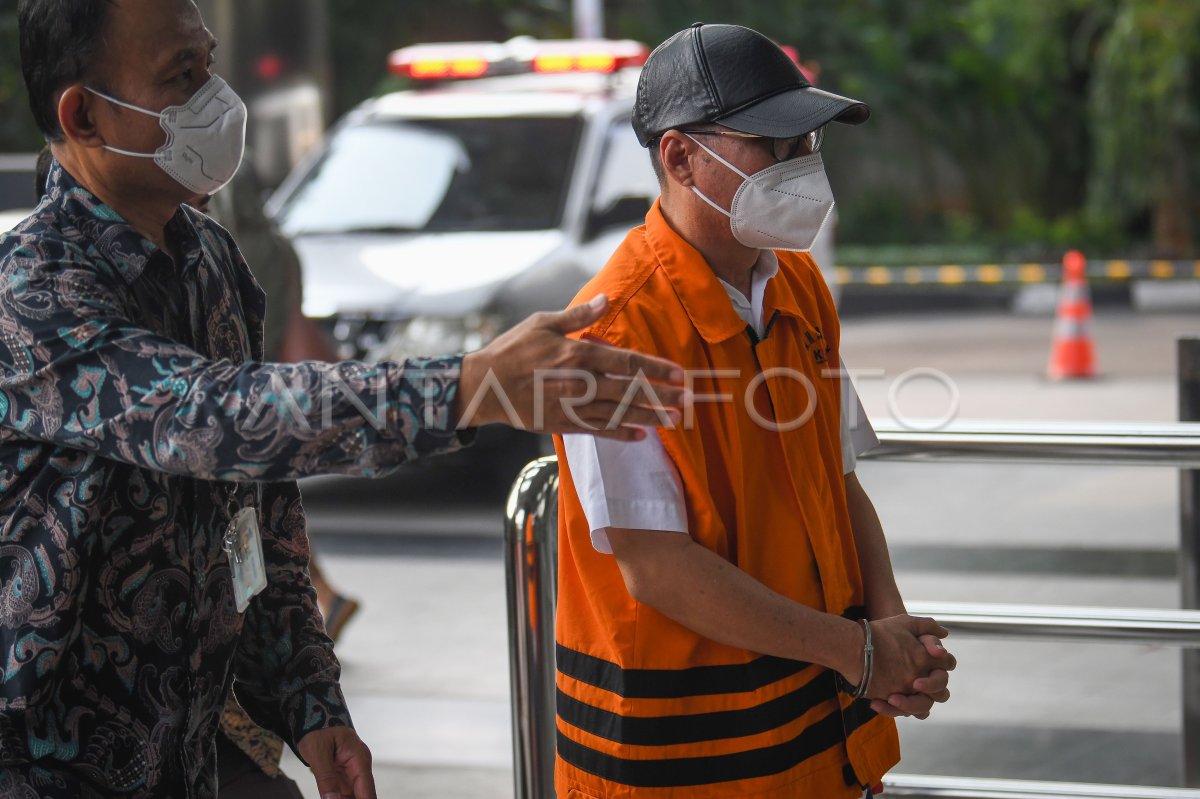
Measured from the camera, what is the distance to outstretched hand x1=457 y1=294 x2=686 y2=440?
1.54 meters

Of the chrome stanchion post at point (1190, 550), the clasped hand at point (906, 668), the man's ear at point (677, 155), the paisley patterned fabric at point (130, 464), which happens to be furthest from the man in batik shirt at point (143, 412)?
the chrome stanchion post at point (1190, 550)

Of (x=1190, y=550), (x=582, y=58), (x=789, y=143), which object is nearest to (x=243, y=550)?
(x=789, y=143)

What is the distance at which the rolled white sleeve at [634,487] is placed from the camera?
2045mm

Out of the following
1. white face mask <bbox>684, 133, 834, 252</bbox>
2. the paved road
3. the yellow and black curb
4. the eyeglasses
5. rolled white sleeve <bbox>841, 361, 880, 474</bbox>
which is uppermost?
the eyeglasses

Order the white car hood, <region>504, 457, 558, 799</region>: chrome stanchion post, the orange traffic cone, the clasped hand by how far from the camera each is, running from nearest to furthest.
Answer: the clasped hand, <region>504, 457, 558, 799</region>: chrome stanchion post, the white car hood, the orange traffic cone

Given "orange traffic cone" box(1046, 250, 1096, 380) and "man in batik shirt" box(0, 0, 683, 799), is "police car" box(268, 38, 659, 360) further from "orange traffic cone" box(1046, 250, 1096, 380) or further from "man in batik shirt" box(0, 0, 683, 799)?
"man in batik shirt" box(0, 0, 683, 799)

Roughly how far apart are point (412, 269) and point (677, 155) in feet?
18.6

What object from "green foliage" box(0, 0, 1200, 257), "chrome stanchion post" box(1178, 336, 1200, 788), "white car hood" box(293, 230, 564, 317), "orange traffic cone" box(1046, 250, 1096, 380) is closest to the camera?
"chrome stanchion post" box(1178, 336, 1200, 788)

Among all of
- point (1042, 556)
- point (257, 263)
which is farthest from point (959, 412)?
point (257, 263)

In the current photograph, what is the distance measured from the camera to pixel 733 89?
2188 mm

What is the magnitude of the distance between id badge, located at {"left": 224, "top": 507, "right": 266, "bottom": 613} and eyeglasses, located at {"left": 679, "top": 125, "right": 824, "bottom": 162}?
2.75 ft

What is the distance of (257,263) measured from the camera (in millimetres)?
5805

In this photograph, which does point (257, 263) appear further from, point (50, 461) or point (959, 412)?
point (959, 412)

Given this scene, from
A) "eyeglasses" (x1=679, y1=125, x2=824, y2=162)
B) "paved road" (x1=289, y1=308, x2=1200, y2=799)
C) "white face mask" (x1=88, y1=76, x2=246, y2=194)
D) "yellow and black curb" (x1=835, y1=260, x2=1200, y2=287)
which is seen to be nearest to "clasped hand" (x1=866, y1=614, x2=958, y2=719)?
"eyeglasses" (x1=679, y1=125, x2=824, y2=162)
